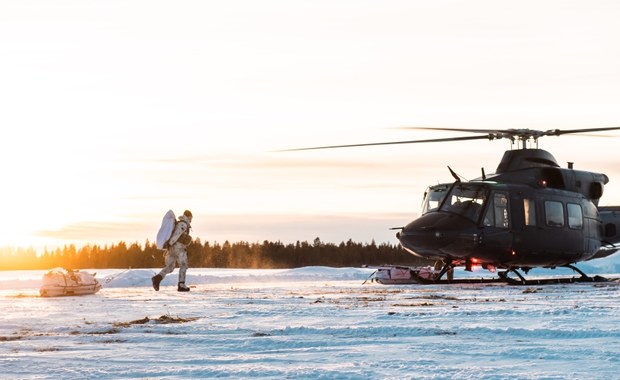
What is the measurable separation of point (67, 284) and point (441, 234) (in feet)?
30.8

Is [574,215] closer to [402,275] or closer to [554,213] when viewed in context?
[554,213]

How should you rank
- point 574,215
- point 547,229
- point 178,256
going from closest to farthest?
point 178,256
point 547,229
point 574,215

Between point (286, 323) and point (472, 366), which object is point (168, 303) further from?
point (472, 366)

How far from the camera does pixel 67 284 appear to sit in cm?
2042

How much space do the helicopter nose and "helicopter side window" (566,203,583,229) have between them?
387cm

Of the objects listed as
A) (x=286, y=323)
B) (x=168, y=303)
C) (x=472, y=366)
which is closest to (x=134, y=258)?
(x=168, y=303)

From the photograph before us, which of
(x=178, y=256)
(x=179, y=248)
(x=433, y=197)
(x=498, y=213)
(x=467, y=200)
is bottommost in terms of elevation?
(x=178, y=256)

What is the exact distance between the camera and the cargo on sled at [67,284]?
20.0 meters

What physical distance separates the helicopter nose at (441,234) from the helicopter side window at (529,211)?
1.95m

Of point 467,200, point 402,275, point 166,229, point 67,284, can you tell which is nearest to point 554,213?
point 467,200

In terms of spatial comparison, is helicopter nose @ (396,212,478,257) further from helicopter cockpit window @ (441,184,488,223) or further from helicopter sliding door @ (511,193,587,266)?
helicopter sliding door @ (511,193,587,266)

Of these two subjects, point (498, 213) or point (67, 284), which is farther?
point (498, 213)

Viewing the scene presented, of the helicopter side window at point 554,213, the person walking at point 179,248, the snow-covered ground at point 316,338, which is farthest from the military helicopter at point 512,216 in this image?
the snow-covered ground at point 316,338

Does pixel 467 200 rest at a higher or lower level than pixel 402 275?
higher
